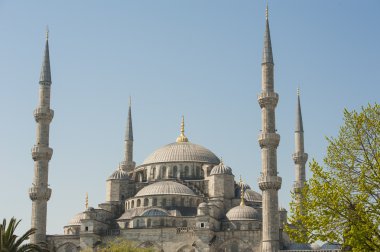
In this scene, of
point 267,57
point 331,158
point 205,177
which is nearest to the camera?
point 331,158

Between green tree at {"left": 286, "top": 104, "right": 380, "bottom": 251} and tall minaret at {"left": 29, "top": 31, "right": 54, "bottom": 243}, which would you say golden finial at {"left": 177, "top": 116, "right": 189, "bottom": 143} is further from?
green tree at {"left": 286, "top": 104, "right": 380, "bottom": 251}

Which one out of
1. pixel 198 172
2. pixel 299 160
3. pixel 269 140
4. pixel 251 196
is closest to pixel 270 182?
pixel 269 140

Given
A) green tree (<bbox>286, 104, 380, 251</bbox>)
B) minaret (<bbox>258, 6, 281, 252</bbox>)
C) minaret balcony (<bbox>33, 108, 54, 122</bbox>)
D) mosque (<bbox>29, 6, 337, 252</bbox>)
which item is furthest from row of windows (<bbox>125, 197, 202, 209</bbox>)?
green tree (<bbox>286, 104, 380, 251</bbox>)

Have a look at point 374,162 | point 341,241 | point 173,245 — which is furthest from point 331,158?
point 173,245

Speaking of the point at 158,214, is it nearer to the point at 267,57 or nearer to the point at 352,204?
the point at 267,57

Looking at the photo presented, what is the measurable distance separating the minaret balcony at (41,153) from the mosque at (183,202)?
0.03 m

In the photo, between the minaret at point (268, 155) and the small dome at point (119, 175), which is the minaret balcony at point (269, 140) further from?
the small dome at point (119, 175)

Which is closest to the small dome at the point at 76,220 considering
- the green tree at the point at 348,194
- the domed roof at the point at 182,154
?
the domed roof at the point at 182,154

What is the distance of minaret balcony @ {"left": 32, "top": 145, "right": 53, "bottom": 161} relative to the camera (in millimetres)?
50125

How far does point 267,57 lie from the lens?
48.6 meters

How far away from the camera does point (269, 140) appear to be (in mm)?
46969

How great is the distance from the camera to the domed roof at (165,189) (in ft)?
182

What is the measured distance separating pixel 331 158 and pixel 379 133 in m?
1.53

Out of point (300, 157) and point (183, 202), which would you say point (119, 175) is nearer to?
point (183, 202)
